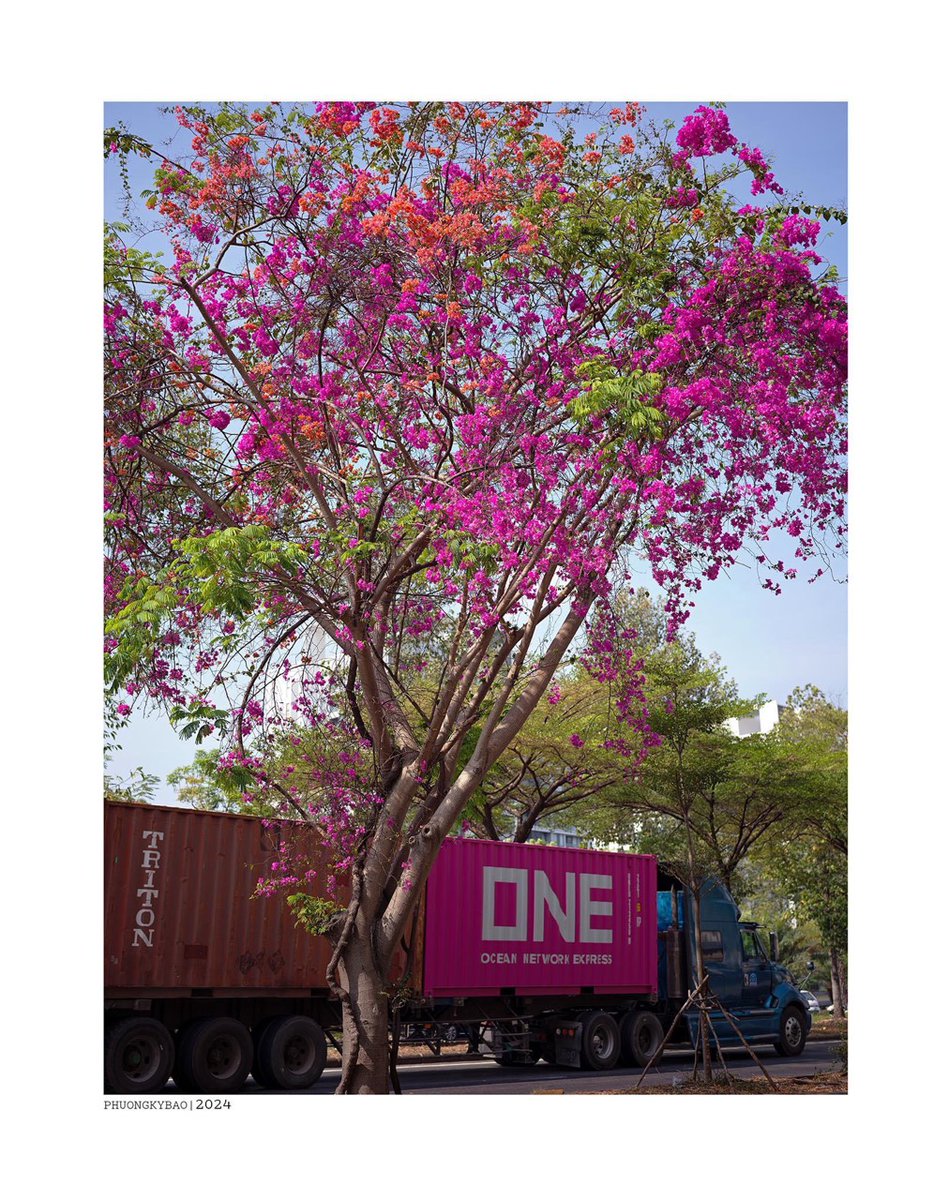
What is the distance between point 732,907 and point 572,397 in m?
10.2

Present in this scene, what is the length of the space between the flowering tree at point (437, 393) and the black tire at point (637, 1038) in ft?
24.1

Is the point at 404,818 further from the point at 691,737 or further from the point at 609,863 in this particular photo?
the point at 691,737

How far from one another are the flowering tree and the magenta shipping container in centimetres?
429

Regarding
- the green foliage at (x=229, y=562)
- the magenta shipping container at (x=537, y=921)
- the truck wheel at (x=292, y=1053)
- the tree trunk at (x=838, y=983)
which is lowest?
the tree trunk at (x=838, y=983)

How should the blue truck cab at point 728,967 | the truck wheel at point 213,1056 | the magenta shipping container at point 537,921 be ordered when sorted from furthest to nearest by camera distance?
1. the blue truck cab at point 728,967
2. the magenta shipping container at point 537,921
3. the truck wheel at point 213,1056

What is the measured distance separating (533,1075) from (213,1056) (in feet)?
15.1

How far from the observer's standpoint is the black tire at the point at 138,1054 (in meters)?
10.8

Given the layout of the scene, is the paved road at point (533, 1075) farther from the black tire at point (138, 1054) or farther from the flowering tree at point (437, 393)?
the flowering tree at point (437, 393)

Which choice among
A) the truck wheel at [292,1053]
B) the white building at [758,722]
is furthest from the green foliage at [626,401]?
the white building at [758,722]

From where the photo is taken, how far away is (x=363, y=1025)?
8.68 metres

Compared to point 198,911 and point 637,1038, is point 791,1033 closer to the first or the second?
point 637,1038

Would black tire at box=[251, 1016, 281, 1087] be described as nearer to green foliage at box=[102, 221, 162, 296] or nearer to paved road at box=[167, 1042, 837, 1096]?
paved road at box=[167, 1042, 837, 1096]

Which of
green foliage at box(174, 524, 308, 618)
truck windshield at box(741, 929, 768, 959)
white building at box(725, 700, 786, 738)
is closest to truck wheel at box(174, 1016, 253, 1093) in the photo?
green foliage at box(174, 524, 308, 618)

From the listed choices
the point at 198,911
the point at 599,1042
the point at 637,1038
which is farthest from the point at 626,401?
the point at 637,1038
